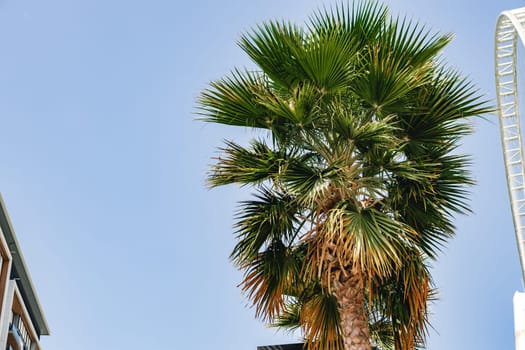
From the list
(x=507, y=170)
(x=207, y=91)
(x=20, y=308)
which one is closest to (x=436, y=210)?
(x=207, y=91)

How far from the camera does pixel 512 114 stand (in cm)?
3797

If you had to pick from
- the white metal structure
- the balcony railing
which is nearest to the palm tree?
the white metal structure

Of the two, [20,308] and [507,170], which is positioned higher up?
[507,170]

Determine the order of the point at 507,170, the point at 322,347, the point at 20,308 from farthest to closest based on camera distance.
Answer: the point at 20,308
the point at 507,170
the point at 322,347

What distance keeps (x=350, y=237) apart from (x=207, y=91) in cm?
277

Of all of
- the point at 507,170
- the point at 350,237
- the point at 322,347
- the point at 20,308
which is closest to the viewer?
the point at 350,237

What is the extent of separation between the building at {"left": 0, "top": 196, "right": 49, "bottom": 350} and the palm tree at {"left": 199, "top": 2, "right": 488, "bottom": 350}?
86.7 ft

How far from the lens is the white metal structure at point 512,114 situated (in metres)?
36.3

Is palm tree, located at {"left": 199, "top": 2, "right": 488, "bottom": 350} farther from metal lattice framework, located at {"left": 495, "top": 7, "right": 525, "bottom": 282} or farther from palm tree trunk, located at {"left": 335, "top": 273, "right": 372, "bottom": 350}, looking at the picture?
metal lattice framework, located at {"left": 495, "top": 7, "right": 525, "bottom": 282}

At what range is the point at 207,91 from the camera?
1238 cm

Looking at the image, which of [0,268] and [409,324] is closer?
[409,324]

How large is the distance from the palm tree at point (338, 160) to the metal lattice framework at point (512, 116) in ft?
73.2

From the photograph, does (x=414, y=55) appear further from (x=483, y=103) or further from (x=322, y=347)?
(x=322, y=347)

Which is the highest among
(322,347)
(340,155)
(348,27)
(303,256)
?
(348,27)
